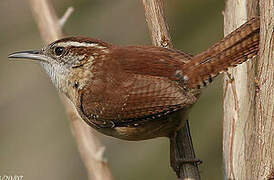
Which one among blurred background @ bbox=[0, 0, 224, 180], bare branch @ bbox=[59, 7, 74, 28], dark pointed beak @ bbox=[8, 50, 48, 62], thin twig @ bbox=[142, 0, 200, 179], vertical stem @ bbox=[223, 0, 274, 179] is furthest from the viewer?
blurred background @ bbox=[0, 0, 224, 180]

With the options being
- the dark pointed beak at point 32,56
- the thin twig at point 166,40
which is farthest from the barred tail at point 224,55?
the dark pointed beak at point 32,56

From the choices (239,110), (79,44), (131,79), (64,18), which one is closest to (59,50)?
(79,44)

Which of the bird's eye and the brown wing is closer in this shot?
the brown wing

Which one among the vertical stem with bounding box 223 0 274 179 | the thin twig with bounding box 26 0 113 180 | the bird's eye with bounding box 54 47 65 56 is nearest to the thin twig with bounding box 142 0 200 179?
the vertical stem with bounding box 223 0 274 179

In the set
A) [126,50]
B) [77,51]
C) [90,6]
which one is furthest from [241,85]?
[90,6]

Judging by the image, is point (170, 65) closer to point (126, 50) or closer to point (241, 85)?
point (126, 50)

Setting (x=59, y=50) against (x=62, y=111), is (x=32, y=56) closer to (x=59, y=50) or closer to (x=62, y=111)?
(x=59, y=50)

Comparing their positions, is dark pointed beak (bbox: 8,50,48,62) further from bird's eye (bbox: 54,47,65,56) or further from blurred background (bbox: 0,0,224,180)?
blurred background (bbox: 0,0,224,180)

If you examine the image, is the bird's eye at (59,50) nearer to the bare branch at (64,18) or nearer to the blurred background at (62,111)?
the bare branch at (64,18)
